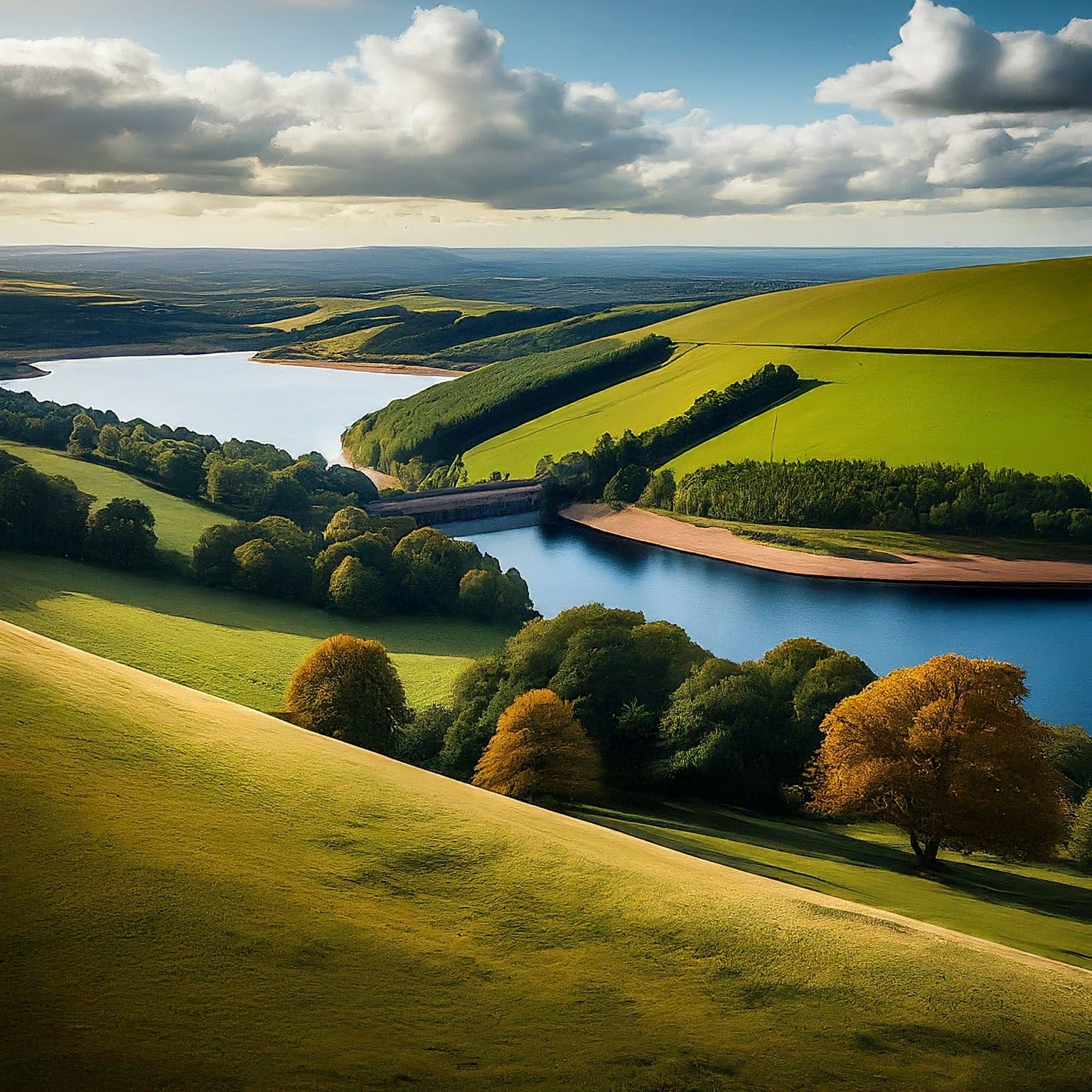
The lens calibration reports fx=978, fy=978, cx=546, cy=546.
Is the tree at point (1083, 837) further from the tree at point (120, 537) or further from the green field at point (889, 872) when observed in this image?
the tree at point (120, 537)

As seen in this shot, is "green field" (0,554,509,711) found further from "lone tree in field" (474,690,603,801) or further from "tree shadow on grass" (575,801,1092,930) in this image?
"tree shadow on grass" (575,801,1092,930)

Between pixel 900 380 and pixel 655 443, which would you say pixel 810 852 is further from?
pixel 900 380

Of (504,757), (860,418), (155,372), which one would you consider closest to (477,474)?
(860,418)

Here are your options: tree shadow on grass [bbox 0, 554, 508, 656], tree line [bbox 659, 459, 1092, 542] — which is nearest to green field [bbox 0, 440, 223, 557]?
tree shadow on grass [bbox 0, 554, 508, 656]

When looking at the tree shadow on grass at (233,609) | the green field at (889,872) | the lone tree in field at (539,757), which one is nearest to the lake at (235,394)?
the tree shadow on grass at (233,609)

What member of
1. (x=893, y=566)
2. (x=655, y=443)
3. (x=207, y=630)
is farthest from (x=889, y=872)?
(x=655, y=443)

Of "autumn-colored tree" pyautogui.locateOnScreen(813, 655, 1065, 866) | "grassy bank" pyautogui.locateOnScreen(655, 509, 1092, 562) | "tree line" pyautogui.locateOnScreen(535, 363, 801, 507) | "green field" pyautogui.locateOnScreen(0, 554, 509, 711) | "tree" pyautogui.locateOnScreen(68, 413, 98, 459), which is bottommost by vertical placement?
→ "green field" pyautogui.locateOnScreen(0, 554, 509, 711)
